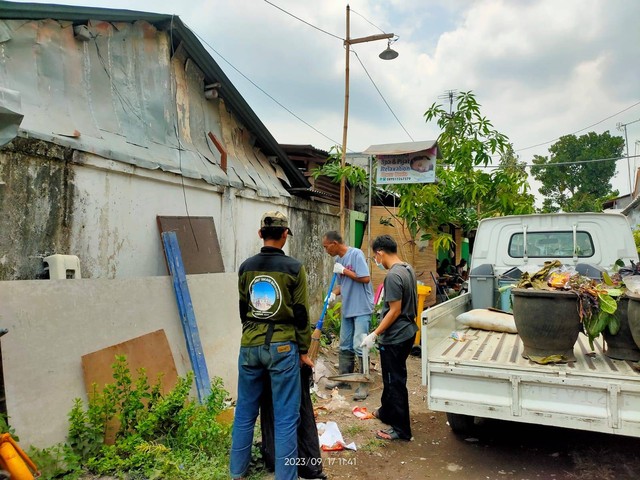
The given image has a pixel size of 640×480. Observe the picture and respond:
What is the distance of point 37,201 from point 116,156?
35.9 inches

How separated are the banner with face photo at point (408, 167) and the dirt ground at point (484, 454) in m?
4.46

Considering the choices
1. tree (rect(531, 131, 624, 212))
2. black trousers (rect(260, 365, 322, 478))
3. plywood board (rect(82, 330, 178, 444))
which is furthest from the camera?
tree (rect(531, 131, 624, 212))

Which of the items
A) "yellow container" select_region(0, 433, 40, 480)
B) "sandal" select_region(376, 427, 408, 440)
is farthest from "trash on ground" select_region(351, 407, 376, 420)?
"yellow container" select_region(0, 433, 40, 480)

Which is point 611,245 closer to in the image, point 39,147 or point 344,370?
point 344,370

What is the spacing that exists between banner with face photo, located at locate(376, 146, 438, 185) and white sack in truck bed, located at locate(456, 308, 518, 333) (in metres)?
3.81

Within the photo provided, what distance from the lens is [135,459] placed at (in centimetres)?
280

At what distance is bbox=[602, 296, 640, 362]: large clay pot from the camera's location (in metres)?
2.81

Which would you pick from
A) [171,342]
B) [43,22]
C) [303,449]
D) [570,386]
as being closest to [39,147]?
[43,22]

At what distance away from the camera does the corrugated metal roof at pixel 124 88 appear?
3713mm

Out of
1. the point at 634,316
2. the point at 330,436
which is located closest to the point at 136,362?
the point at 330,436

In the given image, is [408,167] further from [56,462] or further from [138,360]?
[56,462]

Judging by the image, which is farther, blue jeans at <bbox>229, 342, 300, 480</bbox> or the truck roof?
the truck roof

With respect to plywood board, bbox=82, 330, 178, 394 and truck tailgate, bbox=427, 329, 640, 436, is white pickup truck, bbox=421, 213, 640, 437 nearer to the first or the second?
truck tailgate, bbox=427, 329, 640, 436

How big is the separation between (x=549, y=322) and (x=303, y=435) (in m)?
1.84
